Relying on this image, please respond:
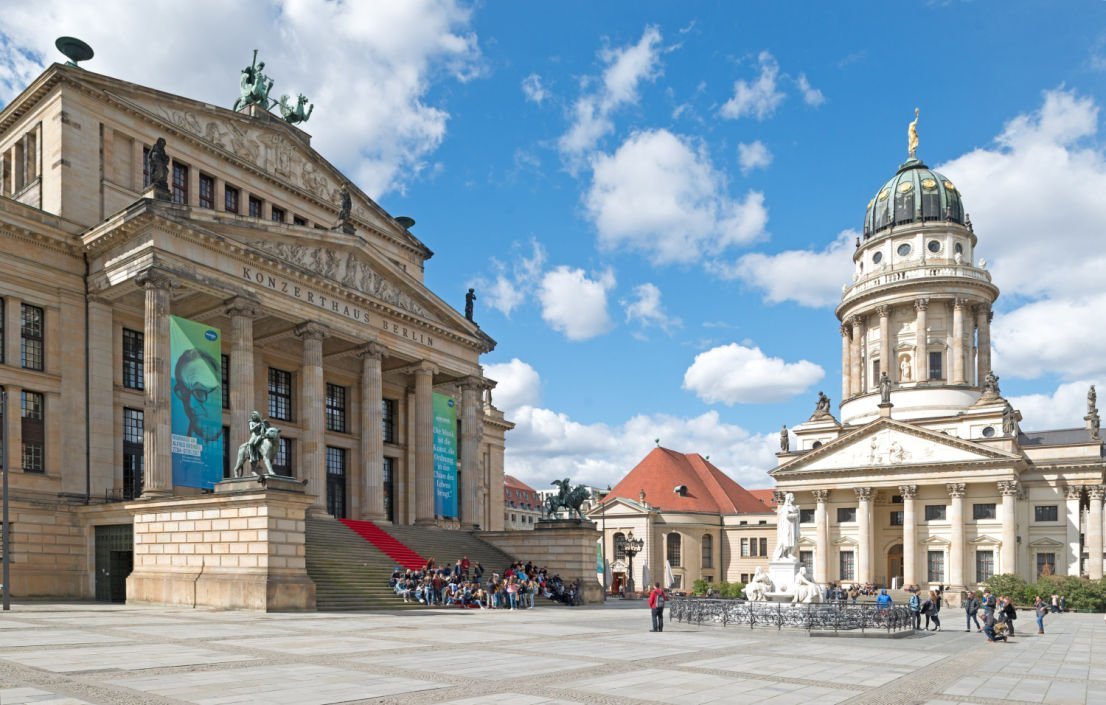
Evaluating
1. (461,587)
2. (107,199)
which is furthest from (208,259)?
(461,587)

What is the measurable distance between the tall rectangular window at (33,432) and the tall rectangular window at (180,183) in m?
11.3

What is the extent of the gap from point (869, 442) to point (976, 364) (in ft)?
55.1

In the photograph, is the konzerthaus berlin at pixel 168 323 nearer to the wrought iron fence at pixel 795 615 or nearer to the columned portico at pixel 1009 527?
the wrought iron fence at pixel 795 615

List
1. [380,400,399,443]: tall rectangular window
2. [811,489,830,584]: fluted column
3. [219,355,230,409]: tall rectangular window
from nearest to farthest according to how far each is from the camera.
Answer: [219,355,230,409]: tall rectangular window, [380,400,399,443]: tall rectangular window, [811,489,830,584]: fluted column

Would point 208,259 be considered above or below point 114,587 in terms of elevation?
above

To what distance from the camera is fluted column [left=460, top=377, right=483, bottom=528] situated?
50.9m

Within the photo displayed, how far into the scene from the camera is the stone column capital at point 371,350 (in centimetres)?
4491

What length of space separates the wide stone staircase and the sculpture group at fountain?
12.7m

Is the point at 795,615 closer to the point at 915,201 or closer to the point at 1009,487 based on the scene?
the point at 1009,487

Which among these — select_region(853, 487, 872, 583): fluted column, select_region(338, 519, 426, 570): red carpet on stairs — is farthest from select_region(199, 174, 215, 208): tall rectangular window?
select_region(853, 487, 872, 583): fluted column

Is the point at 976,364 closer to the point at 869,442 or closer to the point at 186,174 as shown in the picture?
the point at 869,442

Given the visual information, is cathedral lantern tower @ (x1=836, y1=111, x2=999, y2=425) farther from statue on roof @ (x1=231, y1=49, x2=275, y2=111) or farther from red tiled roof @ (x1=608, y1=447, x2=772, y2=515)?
statue on roof @ (x1=231, y1=49, x2=275, y2=111)

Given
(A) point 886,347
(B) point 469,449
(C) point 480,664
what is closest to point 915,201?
(A) point 886,347

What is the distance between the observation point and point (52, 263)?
35594 millimetres
